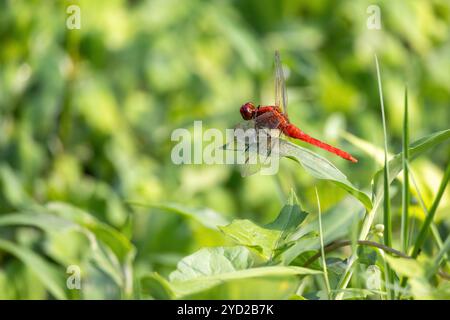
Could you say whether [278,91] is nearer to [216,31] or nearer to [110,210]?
[110,210]

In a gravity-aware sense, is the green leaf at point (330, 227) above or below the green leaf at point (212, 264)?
above

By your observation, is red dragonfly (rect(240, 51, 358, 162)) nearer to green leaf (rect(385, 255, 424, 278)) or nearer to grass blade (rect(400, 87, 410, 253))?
grass blade (rect(400, 87, 410, 253))

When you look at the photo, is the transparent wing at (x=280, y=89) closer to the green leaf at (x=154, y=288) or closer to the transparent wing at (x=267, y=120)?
the transparent wing at (x=267, y=120)

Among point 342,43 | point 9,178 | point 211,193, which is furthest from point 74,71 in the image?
point 342,43

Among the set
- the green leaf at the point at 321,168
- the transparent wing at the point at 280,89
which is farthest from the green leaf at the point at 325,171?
the transparent wing at the point at 280,89

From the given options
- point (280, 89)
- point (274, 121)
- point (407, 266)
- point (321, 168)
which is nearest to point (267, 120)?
point (274, 121)

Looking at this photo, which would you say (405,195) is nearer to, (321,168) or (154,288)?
(321,168)

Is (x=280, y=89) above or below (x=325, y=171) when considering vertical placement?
above
